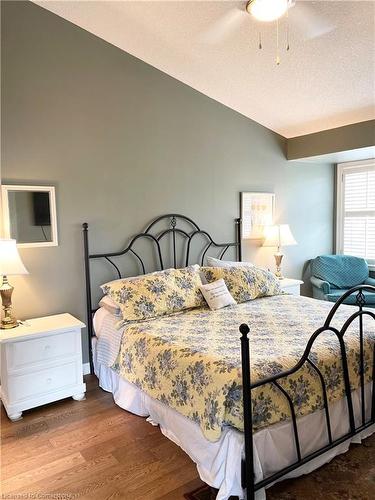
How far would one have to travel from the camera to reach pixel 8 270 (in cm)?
264

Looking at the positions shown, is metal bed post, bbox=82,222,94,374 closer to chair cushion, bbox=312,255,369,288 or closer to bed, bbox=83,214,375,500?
bed, bbox=83,214,375,500

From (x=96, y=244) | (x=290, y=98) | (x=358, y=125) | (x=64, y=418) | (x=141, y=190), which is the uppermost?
(x=290, y=98)

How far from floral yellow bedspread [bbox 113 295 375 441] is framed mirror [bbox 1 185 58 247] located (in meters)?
1.05

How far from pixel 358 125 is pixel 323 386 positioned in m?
3.00

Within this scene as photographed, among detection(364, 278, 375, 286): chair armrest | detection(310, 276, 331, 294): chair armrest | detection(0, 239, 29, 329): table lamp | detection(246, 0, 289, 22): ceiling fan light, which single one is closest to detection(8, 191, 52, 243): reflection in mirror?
detection(0, 239, 29, 329): table lamp

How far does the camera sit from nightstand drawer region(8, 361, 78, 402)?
2650 millimetres

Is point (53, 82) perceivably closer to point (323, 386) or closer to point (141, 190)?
point (141, 190)

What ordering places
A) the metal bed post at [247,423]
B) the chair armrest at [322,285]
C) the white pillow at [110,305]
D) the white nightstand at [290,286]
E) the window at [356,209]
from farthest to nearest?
the window at [356,209]
the chair armrest at [322,285]
the white nightstand at [290,286]
the white pillow at [110,305]
the metal bed post at [247,423]

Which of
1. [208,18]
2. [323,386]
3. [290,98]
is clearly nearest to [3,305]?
[323,386]

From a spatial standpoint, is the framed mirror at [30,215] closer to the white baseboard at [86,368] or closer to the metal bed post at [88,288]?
the metal bed post at [88,288]

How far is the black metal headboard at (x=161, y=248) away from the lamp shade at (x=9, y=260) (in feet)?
2.14

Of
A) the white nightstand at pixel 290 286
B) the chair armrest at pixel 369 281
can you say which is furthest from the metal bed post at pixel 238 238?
the chair armrest at pixel 369 281

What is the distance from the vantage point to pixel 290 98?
3.79 metres

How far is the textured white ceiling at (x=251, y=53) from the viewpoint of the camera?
2.74 meters
